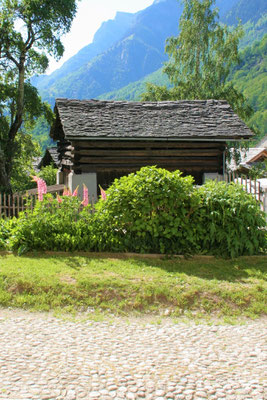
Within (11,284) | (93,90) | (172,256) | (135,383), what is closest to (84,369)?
(135,383)

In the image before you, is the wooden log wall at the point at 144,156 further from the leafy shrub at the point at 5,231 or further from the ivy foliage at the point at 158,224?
the ivy foliage at the point at 158,224

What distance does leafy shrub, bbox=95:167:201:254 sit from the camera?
27.7 ft

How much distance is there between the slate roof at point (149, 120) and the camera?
14906 mm

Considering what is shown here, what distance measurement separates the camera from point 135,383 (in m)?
4.13

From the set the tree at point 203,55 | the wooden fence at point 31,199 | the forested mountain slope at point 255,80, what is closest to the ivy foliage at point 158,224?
the wooden fence at point 31,199

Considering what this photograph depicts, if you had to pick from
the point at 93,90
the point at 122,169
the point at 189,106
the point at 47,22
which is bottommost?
the point at 122,169

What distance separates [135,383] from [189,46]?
92.5 ft

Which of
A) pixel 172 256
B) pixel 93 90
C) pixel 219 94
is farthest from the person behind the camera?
pixel 93 90

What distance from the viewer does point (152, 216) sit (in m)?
8.58

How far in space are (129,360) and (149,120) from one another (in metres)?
12.5

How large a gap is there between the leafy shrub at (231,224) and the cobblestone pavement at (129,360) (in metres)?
2.57

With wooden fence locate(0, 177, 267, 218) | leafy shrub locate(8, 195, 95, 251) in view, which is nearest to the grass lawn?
leafy shrub locate(8, 195, 95, 251)

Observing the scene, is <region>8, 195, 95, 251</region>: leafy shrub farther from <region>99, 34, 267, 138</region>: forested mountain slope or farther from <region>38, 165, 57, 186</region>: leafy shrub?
<region>99, 34, 267, 138</region>: forested mountain slope

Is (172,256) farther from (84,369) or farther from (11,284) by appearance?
(84,369)
